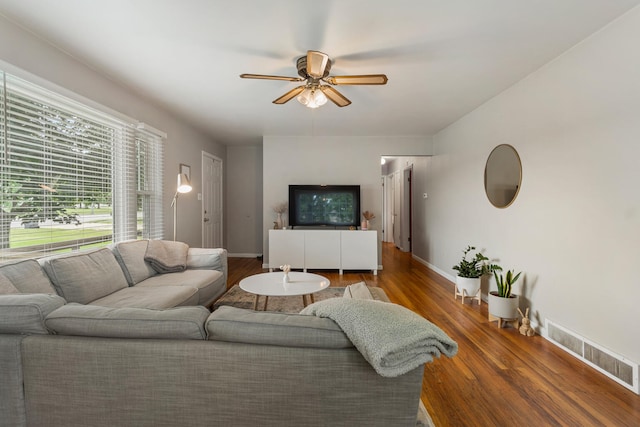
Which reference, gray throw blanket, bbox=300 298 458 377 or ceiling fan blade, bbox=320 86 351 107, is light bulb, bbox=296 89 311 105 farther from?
gray throw blanket, bbox=300 298 458 377

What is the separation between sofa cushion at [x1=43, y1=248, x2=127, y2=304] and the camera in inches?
81.7

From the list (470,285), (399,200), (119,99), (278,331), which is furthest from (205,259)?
(399,200)

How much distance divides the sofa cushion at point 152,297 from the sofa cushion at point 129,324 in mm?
1008

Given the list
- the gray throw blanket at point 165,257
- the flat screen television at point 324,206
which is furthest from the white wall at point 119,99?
the flat screen television at point 324,206

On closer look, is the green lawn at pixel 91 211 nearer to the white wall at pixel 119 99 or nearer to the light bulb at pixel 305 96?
the white wall at pixel 119 99

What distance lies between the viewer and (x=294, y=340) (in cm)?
107

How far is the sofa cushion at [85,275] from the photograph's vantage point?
→ 2.07m

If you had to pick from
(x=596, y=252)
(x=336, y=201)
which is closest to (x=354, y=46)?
(x=596, y=252)

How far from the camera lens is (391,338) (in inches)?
38.6

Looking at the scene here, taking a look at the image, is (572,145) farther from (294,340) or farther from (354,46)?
(294,340)

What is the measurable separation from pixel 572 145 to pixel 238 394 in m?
2.93

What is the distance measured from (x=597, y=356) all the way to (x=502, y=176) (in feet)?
6.06

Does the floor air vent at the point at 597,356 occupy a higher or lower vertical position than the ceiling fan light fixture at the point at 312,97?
lower

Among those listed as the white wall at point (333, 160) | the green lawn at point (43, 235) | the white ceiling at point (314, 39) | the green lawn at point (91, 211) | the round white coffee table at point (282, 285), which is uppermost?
the white ceiling at point (314, 39)
